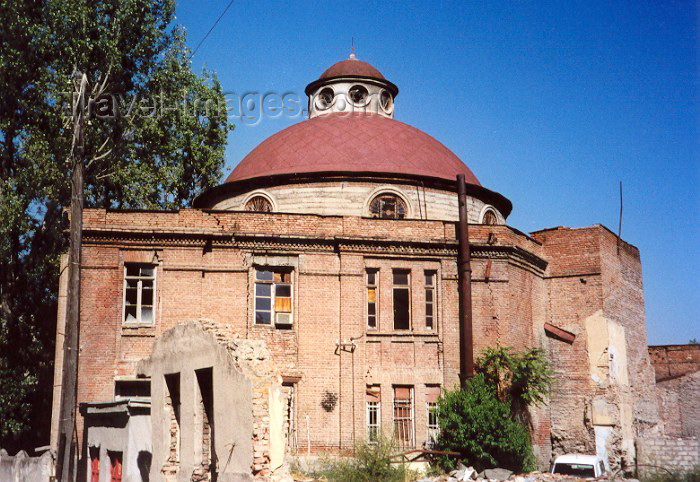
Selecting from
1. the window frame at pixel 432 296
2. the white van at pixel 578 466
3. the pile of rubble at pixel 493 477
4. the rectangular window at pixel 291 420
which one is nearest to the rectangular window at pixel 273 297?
the rectangular window at pixel 291 420

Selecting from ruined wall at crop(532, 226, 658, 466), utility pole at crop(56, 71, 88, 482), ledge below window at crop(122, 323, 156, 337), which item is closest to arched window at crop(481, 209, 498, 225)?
ruined wall at crop(532, 226, 658, 466)

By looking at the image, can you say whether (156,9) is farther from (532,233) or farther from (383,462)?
(383,462)

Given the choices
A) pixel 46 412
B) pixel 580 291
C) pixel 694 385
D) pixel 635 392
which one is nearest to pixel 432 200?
pixel 580 291

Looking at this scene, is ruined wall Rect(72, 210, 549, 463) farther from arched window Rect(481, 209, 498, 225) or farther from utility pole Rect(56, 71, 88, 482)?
arched window Rect(481, 209, 498, 225)

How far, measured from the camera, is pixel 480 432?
21.9 metres

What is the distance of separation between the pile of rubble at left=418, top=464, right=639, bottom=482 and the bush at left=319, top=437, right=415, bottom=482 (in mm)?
834

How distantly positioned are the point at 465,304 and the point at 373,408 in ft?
Answer: 12.4

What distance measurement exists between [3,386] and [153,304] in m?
6.05

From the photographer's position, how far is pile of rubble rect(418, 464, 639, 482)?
1991cm

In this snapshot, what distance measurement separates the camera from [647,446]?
25.8 m

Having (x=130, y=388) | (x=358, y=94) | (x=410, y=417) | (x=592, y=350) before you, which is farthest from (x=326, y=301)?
(x=358, y=94)

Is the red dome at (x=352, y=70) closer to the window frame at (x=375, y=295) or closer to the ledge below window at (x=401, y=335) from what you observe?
the window frame at (x=375, y=295)

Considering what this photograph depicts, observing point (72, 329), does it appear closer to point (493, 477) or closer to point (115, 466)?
point (115, 466)

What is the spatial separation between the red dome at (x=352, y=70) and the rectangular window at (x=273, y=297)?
1099 cm
